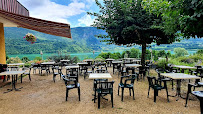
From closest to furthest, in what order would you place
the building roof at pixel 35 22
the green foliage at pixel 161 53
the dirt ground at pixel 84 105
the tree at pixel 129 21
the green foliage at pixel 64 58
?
the dirt ground at pixel 84 105 < the building roof at pixel 35 22 < the tree at pixel 129 21 < the green foliage at pixel 64 58 < the green foliage at pixel 161 53

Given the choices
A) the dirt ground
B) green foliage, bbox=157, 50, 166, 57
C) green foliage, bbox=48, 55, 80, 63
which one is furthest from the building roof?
green foliage, bbox=157, 50, 166, 57

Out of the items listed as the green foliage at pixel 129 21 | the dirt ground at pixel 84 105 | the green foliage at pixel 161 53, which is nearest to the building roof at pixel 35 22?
the dirt ground at pixel 84 105

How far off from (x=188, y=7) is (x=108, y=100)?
3.30 meters

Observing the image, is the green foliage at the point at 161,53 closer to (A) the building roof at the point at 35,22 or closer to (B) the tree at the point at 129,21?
(B) the tree at the point at 129,21

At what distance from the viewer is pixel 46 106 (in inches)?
138

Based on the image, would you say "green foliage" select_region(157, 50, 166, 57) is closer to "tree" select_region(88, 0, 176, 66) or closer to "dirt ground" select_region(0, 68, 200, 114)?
"tree" select_region(88, 0, 176, 66)

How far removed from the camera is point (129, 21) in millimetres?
6410

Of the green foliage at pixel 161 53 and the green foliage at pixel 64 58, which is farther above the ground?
the green foliage at pixel 161 53

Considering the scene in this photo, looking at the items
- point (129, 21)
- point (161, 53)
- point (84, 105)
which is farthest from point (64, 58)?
point (161, 53)

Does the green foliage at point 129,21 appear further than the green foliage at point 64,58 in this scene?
No

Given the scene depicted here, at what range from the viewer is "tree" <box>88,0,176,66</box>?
241 inches

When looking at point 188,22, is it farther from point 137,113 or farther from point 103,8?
point 103,8

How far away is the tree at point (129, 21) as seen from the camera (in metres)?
6.12

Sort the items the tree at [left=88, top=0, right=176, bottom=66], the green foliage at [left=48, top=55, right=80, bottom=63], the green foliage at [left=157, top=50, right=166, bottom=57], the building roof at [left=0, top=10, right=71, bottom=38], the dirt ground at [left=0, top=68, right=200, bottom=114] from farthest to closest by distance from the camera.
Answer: the green foliage at [left=157, top=50, right=166, bottom=57]
the green foliage at [left=48, top=55, right=80, bottom=63]
the tree at [left=88, top=0, right=176, bottom=66]
the building roof at [left=0, top=10, right=71, bottom=38]
the dirt ground at [left=0, top=68, right=200, bottom=114]
